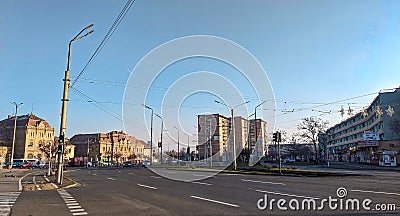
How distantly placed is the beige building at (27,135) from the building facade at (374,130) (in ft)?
252

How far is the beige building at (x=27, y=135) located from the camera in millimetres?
90312

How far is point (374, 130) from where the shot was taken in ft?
271

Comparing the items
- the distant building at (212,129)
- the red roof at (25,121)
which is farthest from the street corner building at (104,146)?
the distant building at (212,129)

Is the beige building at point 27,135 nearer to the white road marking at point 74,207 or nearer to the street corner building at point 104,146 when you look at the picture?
Answer: the street corner building at point 104,146

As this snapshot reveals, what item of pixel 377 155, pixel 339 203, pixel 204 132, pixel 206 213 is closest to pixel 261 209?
pixel 206 213

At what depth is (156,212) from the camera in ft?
32.8

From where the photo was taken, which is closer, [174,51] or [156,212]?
[156,212]

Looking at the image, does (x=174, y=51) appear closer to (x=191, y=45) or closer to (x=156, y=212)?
(x=191, y=45)

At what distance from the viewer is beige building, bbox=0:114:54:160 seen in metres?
90.3

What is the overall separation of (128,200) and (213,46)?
9.99 meters

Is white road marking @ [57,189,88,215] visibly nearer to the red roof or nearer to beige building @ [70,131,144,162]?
the red roof

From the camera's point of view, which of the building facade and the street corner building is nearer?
the building facade

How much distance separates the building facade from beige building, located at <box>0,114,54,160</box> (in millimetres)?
76914

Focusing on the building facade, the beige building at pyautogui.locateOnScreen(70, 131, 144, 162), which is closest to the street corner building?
the beige building at pyautogui.locateOnScreen(70, 131, 144, 162)
